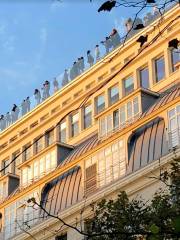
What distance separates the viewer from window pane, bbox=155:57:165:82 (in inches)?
1946

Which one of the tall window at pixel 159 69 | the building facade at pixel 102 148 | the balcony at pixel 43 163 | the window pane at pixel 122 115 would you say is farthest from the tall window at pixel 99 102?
the window pane at pixel 122 115

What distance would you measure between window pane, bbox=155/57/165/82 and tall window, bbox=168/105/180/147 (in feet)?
39.3

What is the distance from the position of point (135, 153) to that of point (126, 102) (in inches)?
188

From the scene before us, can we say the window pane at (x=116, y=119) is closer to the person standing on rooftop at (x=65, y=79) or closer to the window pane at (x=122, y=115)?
the window pane at (x=122, y=115)

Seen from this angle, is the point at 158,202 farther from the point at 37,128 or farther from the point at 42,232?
the point at 37,128

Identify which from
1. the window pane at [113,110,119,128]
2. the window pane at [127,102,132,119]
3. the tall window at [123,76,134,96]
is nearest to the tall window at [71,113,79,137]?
the tall window at [123,76,134,96]

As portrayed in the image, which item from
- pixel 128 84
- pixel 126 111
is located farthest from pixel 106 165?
pixel 128 84

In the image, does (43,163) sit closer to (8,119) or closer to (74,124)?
(74,124)

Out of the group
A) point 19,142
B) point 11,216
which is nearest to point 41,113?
point 19,142

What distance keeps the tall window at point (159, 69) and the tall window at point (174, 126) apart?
11983 millimetres

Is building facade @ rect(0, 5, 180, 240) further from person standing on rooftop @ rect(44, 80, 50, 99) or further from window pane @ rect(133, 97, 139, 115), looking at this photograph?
person standing on rooftop @ rect(44, 80, 50, 99)

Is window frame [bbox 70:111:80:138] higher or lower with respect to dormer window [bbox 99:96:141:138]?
higher

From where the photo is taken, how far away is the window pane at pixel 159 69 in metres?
49.4

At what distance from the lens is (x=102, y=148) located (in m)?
41.4
